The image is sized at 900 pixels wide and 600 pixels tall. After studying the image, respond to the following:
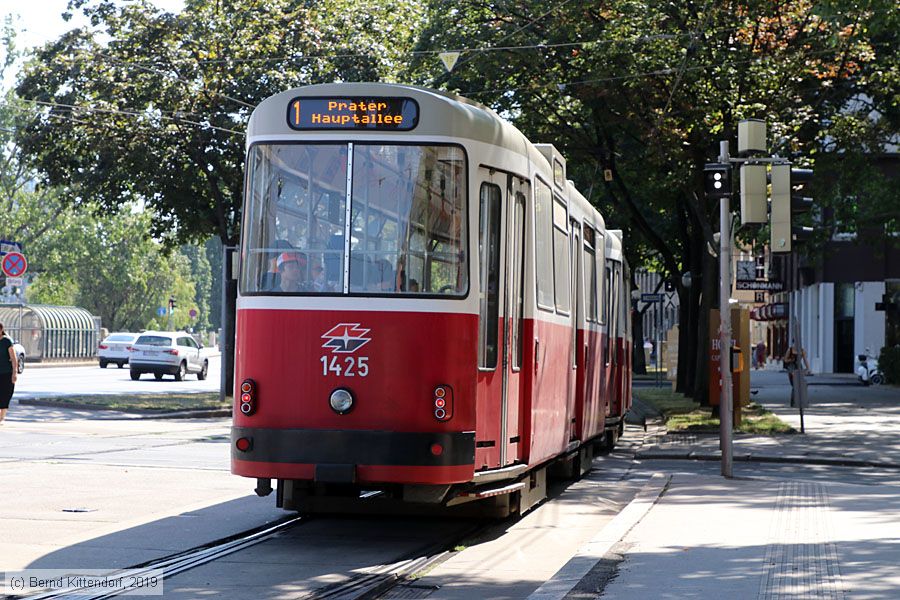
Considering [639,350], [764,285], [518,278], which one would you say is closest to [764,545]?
[518,278]

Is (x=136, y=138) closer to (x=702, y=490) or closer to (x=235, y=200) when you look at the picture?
(x=235, y=200)

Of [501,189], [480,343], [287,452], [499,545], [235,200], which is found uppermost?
[235,200]

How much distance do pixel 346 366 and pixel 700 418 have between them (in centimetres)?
1929

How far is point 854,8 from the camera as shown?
21812 mm

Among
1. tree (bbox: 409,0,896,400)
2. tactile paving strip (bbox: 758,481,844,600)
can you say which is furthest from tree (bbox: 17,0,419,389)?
tactile paving strip (bbox: 758,481,844,600)

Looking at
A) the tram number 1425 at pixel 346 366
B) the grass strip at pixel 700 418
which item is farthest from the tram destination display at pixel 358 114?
the grass strip at pixel 700 418

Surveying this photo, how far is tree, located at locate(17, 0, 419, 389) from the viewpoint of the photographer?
32094 millimetres

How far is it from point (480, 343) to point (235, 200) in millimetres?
23665

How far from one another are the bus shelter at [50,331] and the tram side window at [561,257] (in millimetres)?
41853

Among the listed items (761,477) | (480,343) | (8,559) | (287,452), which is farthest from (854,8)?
(8,559)

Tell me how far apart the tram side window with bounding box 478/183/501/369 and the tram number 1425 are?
3.04ft

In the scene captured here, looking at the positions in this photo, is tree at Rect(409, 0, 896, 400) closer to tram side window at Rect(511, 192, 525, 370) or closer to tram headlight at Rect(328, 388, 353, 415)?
tram side window at Rect(511, 192, 525, 370)

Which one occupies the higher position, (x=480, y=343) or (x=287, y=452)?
(x=480, y=343)

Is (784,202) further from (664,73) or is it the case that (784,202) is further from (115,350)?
(115,350)
